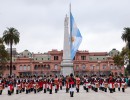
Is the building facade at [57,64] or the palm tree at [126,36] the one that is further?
the building facade at [57,64]

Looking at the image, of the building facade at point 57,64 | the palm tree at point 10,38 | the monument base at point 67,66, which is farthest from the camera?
the building facade at point 57,64

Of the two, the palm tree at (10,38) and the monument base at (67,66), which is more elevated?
the palm tree at (10,38)

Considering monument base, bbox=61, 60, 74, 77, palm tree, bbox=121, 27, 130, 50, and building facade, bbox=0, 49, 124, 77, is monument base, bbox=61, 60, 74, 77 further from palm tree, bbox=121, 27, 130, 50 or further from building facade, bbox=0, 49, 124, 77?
building facade, bbox=0, 49, 124, 77

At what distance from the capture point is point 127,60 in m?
79.7

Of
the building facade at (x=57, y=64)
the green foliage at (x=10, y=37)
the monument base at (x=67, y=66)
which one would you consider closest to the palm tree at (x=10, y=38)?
the green foliage at (x=10, y=37)

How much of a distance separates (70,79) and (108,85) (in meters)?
6.48

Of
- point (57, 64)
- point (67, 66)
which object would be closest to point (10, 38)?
point (67, 66)

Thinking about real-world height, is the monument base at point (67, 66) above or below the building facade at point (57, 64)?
below

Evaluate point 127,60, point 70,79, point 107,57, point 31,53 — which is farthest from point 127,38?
point 31,53

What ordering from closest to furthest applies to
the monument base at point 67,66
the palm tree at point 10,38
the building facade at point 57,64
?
1. the monument base at point 67,66
2. the palm tree at point 10,38
3. the building facade at point 57,64

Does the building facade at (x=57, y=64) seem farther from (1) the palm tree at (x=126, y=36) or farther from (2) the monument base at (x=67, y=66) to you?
(2) the monument base at (x=67, y=66)

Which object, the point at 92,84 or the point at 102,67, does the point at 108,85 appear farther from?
the point at 102,67

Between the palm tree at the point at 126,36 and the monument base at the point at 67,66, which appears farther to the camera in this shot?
the palm tree at the point at 126,36

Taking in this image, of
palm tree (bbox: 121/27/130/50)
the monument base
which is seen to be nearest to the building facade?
palm tree (bbox: 121/27/130/50)
